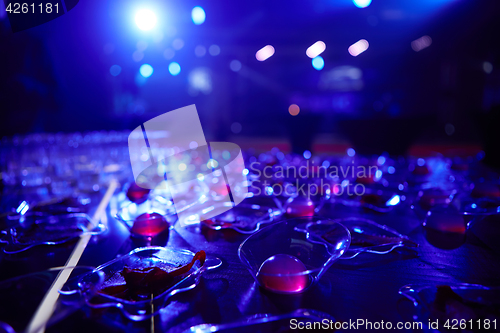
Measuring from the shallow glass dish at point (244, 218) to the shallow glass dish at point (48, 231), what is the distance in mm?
267

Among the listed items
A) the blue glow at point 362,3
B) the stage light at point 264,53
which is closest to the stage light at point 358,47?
the stage light at point 264,53

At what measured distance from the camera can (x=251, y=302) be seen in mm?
392

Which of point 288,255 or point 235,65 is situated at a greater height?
point 235,65

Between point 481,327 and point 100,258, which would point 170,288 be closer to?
point 100,258

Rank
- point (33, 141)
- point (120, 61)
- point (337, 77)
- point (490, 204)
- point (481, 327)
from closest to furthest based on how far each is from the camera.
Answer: point (481, 327), point (490, 204), point (33, 141), point (120, 61), point (337, 77)

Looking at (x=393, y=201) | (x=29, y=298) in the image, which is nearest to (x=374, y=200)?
(x=393, y=201)

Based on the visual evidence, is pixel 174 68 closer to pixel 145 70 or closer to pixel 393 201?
pixel 145 70

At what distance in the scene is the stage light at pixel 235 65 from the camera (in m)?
7.12

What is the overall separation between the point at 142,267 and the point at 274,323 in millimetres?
238

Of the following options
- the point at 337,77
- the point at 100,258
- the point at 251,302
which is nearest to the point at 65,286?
the point at 100,258

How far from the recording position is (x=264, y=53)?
23.4ft

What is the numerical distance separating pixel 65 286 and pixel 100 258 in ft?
0.40

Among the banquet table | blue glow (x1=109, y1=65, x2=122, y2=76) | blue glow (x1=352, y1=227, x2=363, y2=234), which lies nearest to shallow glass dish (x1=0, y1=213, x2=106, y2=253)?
the banquet table

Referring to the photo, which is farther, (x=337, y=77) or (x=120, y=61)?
(x=337, y=77)
